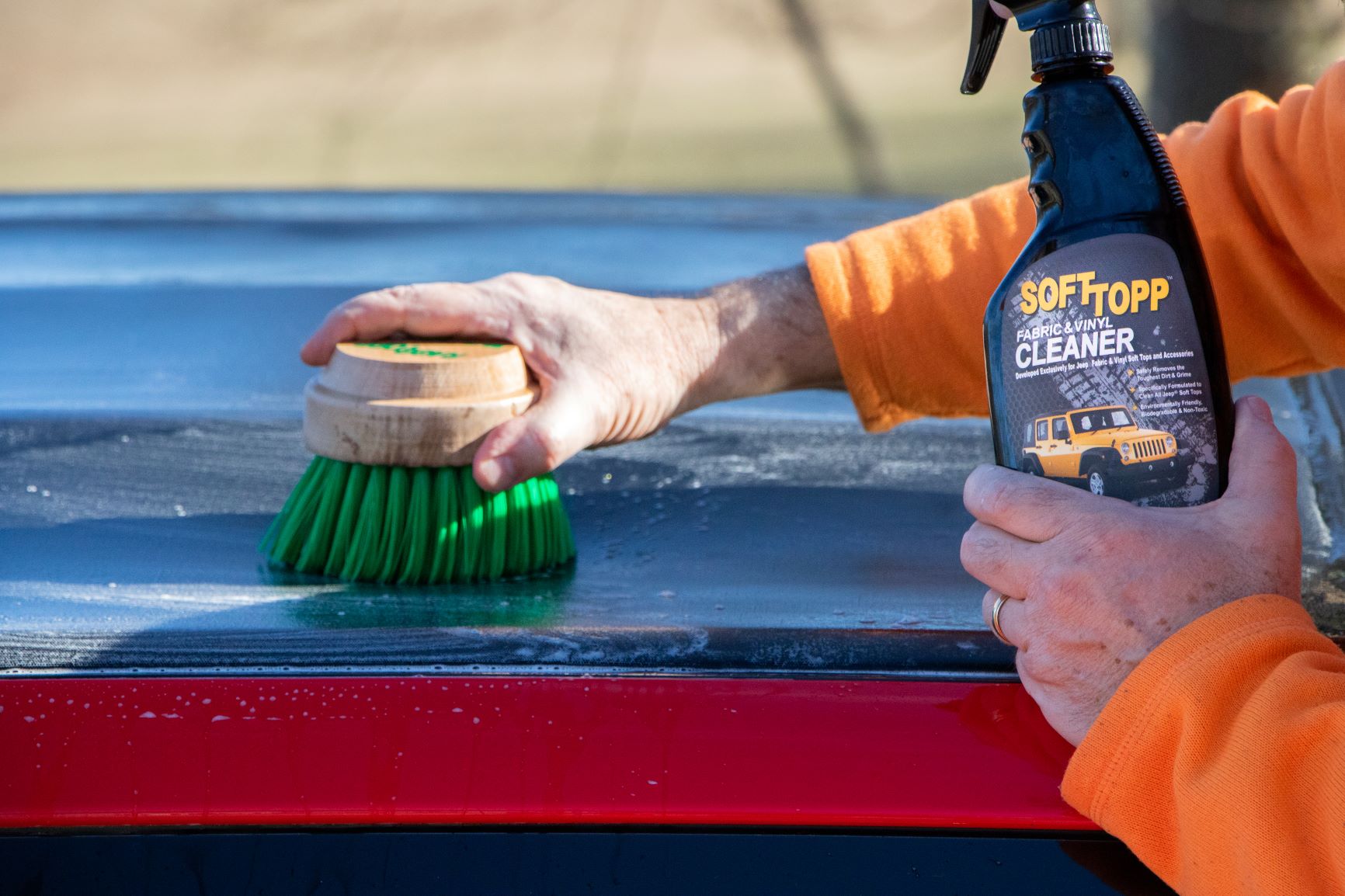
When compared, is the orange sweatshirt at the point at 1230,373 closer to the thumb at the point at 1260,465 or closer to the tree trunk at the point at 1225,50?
the thumb at the point at 1260,465

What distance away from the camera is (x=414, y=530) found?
1003 millimetres

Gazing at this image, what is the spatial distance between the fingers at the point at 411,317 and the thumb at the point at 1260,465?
0.56m

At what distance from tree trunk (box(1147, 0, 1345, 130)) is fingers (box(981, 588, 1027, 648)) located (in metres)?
1.82

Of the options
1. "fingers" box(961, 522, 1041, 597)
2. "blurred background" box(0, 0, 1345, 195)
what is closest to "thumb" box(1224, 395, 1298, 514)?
"fingers" box(961, 522, 1041, 597)

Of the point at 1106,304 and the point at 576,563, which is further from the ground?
the point at 1106,304

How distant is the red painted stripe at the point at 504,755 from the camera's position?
2.19 feet

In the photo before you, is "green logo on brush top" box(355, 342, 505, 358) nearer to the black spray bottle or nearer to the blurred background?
the black spray bottle

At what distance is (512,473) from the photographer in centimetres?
96

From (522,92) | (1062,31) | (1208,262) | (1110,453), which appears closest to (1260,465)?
(1110,453)

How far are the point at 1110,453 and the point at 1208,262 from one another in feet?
1.44

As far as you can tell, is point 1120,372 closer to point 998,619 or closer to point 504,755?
point 998,619

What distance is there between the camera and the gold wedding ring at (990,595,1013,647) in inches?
30.2

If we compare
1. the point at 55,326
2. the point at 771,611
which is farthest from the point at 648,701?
the point at 55,326

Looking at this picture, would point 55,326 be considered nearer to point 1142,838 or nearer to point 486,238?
point 486,238
